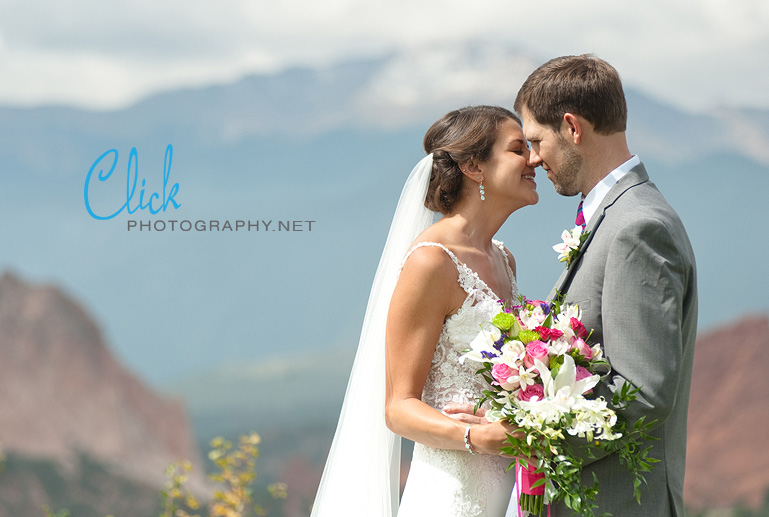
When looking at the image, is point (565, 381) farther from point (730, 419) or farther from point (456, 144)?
point (730, 419)

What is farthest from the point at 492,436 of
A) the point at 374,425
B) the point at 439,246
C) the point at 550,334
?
the point at 374,425

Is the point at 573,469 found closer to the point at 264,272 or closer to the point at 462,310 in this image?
the point at 462,310

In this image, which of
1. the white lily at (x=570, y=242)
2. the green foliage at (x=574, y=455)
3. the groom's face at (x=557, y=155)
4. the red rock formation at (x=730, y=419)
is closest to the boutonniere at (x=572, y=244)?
the white lily at (x=570, y=242)

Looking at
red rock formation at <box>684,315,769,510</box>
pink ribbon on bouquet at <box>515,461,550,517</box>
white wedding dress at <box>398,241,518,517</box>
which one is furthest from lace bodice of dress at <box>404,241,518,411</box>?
red rock formation at <box>684,315,769,510</box>

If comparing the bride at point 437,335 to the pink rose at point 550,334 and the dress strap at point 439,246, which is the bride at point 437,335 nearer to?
the dress strap at point 439,246

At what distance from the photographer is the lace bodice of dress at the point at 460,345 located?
2811mm

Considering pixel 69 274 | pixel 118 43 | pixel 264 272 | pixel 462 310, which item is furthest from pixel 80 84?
pixel 462 310

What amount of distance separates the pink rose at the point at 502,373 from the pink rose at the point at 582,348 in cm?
18

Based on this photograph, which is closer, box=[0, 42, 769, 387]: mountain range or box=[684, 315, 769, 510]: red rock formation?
box=[684, 315, 769, 510]: red rock formation

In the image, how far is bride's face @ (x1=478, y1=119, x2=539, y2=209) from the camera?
116 inches

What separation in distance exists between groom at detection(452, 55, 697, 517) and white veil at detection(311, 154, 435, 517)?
1.98 ft

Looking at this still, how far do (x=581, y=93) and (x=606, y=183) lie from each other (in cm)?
29

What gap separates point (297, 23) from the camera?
29.9 feet

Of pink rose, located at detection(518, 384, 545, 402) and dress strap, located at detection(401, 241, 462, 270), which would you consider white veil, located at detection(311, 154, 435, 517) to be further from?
pink rose, located at detection(518, 384, 545, 402)
